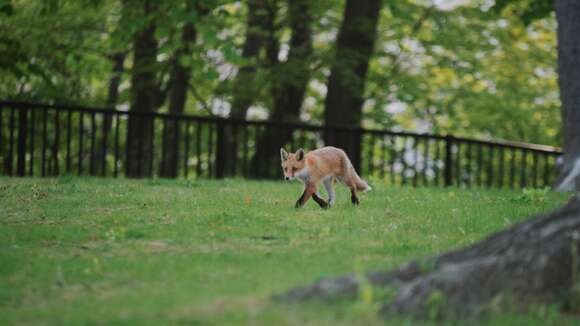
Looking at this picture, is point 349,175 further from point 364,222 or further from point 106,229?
point 106,229

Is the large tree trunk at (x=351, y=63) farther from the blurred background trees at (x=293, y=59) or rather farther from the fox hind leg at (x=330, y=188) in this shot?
the fox hind leg at (x=330, y=188)

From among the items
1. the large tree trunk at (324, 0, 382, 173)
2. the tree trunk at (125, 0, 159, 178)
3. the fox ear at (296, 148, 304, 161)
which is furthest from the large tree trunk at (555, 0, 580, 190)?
the tree trunk at (125, 0, 159, 178)

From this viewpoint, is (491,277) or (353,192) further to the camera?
(353,192)

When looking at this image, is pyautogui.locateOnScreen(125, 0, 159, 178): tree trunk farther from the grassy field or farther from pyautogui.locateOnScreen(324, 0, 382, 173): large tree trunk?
the grassy field

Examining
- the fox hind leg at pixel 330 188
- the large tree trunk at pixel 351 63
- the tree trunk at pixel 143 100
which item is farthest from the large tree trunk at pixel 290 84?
the fox hind leg at pixel 330 188

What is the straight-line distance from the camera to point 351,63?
18578mm

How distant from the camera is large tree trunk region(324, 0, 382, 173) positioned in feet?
60.5

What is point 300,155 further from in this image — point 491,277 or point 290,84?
point 290,84

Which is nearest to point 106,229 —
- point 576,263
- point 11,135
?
point 576,263

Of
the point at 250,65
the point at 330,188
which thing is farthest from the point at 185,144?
the point at 330,188

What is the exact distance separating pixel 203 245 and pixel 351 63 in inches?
476

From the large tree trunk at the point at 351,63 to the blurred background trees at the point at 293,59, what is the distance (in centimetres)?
3

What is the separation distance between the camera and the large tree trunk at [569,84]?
12.9 meters

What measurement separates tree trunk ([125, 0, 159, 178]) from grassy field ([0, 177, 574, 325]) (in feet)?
17.5
